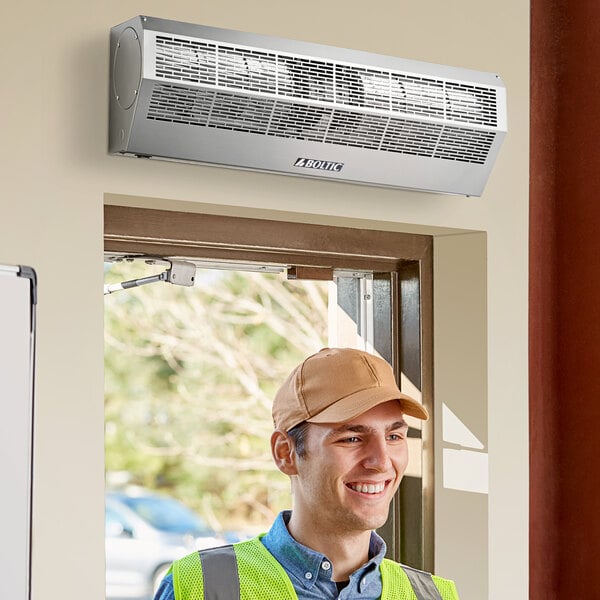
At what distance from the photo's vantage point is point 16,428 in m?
2.02

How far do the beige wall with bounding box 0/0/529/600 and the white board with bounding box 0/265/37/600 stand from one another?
21cm

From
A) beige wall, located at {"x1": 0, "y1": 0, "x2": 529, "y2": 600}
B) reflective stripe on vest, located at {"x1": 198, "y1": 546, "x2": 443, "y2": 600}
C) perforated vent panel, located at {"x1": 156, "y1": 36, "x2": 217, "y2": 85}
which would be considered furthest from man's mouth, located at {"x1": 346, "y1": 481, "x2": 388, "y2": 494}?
perforated vent panel, located at {"x1": 156, "y1": 36, "x2": 217, "y2": 85}

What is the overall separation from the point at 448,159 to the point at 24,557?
54.5 inches

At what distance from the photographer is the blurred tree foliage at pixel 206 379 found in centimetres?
277

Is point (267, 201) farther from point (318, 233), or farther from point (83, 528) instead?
point (83, 528)

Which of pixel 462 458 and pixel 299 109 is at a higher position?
pixel 299 109

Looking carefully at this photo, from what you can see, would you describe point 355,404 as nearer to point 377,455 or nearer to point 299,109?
point 377,455

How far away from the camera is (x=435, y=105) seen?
8.62 feet

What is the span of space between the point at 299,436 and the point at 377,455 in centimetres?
17

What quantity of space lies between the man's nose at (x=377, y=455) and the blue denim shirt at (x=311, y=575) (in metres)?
0.20

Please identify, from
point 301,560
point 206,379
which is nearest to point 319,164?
point 206,379

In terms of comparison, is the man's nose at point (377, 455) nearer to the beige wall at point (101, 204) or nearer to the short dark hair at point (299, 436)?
the short dark hair at point (299, 436)

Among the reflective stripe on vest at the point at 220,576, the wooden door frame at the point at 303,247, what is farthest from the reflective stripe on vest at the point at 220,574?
the wooden door frame at the point at 303,247

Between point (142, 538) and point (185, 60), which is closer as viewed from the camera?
point (185, 60)
